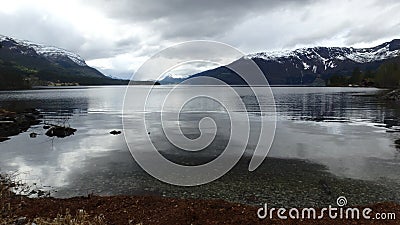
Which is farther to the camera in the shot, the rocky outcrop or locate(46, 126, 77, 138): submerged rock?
the rocky outcrop

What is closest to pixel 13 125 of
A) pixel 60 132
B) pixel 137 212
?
Answer: pixel 60 132

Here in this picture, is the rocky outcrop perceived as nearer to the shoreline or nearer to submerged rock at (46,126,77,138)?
submerged rock at (46,126,77,138)

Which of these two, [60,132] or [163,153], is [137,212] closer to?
[163,153]

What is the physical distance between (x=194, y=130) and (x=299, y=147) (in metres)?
15.2

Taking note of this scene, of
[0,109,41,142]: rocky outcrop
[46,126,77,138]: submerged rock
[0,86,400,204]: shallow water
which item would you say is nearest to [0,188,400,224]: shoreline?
[0,86,400,204]: shallow water

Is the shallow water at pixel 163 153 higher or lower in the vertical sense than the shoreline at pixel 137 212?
lower

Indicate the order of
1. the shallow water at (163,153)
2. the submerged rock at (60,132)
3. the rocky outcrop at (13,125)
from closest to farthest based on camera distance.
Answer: the shallow water at (163,153) → the submerged rock at (60,132) → the rocky outcrop at (13,125)

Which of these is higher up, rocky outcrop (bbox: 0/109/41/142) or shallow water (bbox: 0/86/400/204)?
rocky outcrop (bbox: 0/109/41/142)

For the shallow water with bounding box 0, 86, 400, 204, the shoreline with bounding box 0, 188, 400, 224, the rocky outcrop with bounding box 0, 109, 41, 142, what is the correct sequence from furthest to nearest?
the rocky outcrop with bounding box 0, 109, 41, 142
the shallow water with bounding box 0, 86, 400, 204
the shoreline with bounding box 0, 188, 400, 224

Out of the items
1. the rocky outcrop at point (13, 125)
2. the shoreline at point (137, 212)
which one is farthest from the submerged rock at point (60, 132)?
the shoreline at point (137, 212)

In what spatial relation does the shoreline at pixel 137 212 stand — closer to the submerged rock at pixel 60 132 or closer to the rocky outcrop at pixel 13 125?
the submerged rock at pixel 60 132

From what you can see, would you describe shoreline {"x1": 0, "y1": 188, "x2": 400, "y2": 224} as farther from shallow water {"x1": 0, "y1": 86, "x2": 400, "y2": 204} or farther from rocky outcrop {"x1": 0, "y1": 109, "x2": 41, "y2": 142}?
rocky outcrop {"x1": 0, "y1": 109, "x2": 41, "y2": 142}

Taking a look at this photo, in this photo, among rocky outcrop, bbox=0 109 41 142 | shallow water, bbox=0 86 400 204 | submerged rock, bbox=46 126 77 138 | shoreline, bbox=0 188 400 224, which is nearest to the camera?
shoreline, bbox=0 188 400 224

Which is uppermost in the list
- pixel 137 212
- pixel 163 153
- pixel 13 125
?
pixel 13 125
